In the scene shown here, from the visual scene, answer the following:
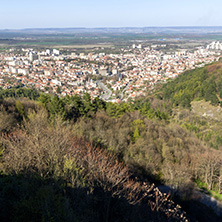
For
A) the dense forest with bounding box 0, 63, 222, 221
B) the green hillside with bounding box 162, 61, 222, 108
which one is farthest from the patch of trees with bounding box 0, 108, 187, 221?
the green hillside with bounding box 162, 61, 222, 108

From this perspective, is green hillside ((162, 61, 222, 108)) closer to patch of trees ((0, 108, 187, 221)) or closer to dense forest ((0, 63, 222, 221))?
dense forest ((0, 63, 222, 221))

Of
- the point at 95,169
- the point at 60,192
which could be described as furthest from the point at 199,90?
the point at 60,192

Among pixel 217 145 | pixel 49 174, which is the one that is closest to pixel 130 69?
pixel 217 145

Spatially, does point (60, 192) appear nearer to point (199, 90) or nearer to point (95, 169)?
point (95, 169)

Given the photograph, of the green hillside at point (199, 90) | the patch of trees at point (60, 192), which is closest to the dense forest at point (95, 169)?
the patch of trees at point (60, 192)

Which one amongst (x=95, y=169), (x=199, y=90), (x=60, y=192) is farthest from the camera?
(x=199, y=90)

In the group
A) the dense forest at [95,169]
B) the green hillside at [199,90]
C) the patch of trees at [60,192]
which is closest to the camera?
the patch of trees at [60,192]

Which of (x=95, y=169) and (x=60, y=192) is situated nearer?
(x=60, y=192)

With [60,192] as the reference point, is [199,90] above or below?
below

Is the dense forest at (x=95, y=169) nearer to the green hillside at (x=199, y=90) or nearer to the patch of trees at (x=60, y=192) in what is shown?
the patch of trees at (x=60, y=192)
